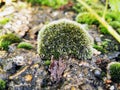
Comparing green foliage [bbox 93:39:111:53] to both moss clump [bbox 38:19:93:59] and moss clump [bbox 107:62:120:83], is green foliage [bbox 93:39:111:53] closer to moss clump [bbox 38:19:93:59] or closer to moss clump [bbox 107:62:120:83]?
moss clump [bbox 38:19:93:59]

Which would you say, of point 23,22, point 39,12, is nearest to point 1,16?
point 23,22

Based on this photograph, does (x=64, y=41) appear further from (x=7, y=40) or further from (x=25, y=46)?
(x=7, y=40)

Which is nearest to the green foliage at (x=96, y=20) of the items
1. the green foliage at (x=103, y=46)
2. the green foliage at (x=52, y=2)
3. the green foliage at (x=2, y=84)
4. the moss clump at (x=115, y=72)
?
the green foliage at (x=103, y=46)

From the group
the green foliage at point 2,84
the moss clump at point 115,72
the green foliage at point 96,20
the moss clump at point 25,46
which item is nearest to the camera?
the green foliage at point 2,84

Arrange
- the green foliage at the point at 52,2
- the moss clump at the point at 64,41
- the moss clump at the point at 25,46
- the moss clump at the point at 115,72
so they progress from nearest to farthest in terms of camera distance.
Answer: the moss clump at the point at 115,72 < the moss clump at the point at 64,41 < the moss clump at the point at 25,46 < the green foliage at the point at 52,2

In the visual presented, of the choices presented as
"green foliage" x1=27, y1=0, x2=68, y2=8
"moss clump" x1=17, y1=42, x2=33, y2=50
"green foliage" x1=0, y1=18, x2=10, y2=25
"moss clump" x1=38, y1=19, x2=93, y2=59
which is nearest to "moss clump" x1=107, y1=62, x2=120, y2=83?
"moss clump" x1=38, y1=19, x2=93, y2=59

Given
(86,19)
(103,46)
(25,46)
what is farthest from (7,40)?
(86,19)

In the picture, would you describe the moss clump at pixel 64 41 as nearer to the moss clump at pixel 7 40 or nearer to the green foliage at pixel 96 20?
the moss clump at pixel 7 40
